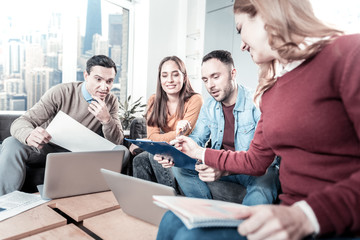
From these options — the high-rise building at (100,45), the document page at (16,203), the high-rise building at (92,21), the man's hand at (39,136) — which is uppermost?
the high-rise building at (92,21)

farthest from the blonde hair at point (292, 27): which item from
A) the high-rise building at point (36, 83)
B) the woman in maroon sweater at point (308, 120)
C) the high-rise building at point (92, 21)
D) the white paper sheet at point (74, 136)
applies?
the high-rise building at point (92, 21)

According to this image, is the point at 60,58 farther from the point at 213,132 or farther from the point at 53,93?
the point at 213,132

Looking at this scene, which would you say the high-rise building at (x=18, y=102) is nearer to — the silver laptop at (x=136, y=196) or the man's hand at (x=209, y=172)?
the silver laptop at (x=136, y=196)

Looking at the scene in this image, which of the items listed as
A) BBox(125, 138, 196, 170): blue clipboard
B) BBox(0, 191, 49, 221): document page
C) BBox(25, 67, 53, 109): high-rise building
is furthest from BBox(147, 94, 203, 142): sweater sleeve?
BBox(25, 67, 53, 109): high-rise building

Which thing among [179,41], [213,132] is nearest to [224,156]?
[213,132]

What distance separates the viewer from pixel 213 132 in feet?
5.57

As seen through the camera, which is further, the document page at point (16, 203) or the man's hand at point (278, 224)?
the document page at point (16, 203)

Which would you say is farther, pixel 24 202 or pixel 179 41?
pixel 179 41

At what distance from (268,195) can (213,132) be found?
583 mm

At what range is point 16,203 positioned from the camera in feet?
3.82

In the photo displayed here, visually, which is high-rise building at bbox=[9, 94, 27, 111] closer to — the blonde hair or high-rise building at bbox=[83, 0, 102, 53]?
high-rise building at bbox=[83, 0, 102, 53]

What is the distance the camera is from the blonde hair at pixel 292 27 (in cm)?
68

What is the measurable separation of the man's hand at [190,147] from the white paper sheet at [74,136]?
0.45 meters

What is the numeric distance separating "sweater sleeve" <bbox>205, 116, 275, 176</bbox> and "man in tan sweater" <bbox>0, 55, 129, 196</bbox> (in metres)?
0.86
